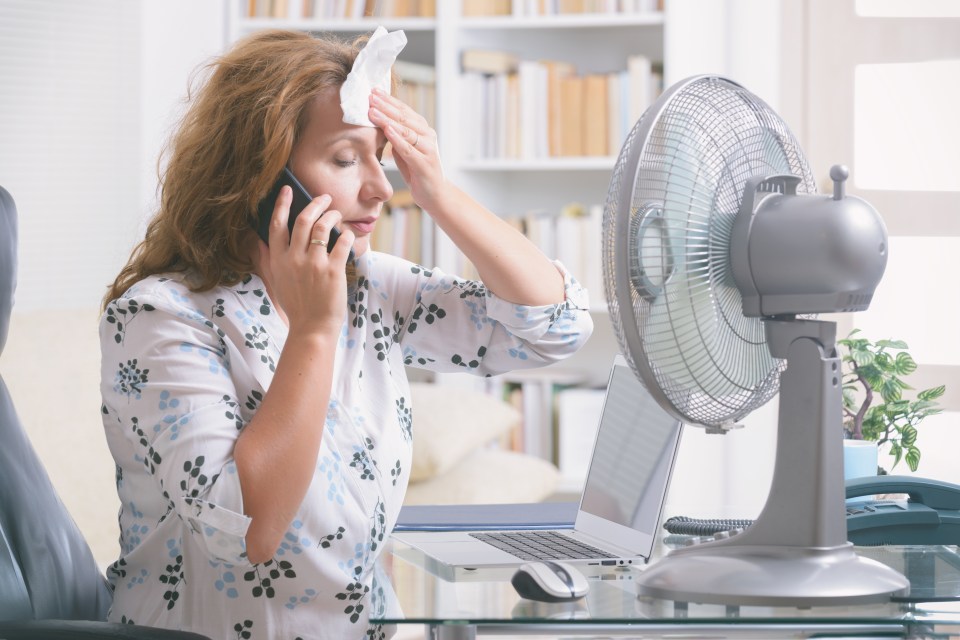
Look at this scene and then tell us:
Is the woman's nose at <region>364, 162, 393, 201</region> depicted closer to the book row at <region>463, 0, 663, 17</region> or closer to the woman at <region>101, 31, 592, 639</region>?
the woman at <region>101, 31, 592, 639</region>

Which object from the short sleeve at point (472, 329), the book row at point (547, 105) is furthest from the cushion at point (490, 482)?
the short sleeve at point (472, 329)

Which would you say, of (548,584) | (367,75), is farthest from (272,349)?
(548,584)

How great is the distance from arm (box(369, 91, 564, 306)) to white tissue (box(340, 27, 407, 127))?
13 millimetres

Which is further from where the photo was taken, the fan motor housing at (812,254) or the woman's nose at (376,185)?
the woman's nose at (376,185)

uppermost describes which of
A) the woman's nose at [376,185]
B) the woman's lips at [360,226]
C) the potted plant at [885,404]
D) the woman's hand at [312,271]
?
the woman's nose at [376,185]

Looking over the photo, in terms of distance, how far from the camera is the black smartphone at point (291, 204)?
48.1 inches

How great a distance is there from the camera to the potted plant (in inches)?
64.2

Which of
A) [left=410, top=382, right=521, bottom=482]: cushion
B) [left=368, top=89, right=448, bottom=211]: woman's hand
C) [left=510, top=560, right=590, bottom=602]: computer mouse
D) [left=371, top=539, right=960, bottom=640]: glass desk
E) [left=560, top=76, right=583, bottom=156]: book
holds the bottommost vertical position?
[left=410, top=382, right=521, bottom=482]: cushion

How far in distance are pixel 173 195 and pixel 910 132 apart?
261 cm

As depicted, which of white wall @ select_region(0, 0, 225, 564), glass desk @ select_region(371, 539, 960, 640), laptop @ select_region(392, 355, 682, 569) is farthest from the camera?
white wall @ select_region(0, 0, 225, 564)

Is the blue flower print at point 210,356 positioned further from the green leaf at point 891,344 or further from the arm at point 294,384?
the green leaf at point 891,344

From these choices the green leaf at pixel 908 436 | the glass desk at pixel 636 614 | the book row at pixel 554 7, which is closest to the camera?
the glass desk at pixel 636 614

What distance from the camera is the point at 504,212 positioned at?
3.73 meters

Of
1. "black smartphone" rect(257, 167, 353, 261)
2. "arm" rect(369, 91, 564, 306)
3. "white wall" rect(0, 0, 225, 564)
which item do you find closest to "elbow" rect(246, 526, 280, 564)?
"black smartphone" rect(257, 167, 353, 261)
